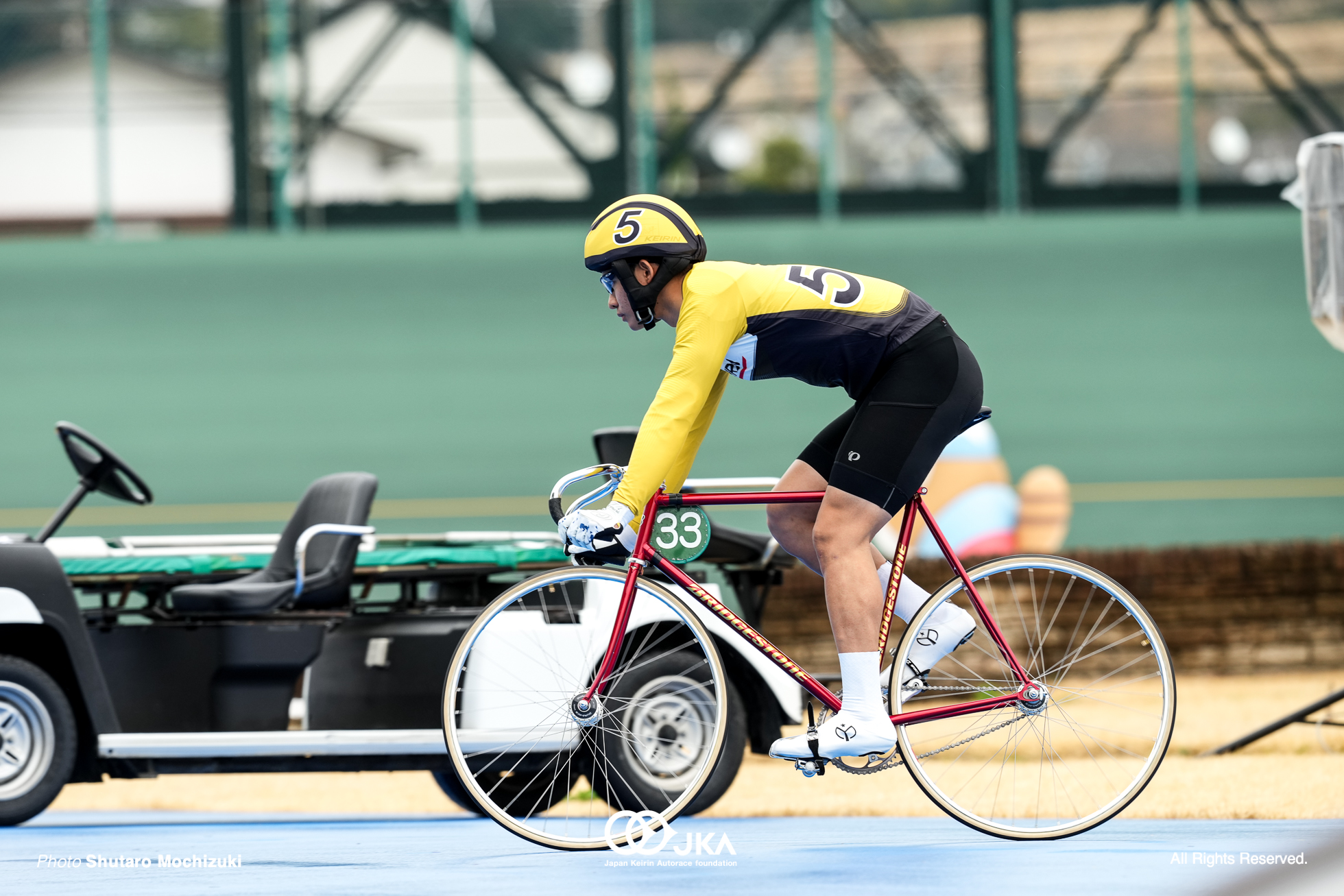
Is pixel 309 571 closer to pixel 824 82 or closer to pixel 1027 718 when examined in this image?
pixel 1027 718

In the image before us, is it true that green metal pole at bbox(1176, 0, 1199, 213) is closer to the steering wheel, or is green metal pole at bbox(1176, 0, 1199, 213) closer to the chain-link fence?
the chain-link fence

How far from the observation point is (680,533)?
13.9ft

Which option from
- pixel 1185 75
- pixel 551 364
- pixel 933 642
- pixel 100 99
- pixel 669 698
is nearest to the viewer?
pixel 933 642

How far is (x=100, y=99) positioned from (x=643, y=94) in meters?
5.03

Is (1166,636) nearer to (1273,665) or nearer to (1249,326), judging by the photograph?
(1273,665)

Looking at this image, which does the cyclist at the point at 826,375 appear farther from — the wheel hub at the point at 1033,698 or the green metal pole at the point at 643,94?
the green metal pole at the point at 643,94

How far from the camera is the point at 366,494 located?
5.87 meters

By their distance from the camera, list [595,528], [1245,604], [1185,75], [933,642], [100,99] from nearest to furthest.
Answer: [595,528]
[933,642]
[1245,604]
[100,99]
[1185,75]

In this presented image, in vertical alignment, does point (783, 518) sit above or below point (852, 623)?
above

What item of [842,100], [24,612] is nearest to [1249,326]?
[842,100]

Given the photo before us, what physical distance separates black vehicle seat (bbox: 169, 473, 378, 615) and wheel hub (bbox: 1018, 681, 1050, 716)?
2.58m

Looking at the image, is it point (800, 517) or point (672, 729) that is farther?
point (672, 729)

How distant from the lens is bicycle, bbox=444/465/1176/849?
4172mm

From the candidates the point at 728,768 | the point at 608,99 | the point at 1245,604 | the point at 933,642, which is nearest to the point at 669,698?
the point at 728,768
